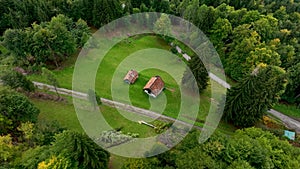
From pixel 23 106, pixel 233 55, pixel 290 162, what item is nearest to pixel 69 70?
pixel 23 106

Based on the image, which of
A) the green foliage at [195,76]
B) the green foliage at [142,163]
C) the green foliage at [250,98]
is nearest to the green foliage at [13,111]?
the green foliage at [142,163]

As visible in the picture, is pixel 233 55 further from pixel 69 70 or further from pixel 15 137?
pixel 15 137

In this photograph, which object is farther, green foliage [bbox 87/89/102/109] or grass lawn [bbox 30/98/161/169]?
green foliage [bbox 87/89/102/109]

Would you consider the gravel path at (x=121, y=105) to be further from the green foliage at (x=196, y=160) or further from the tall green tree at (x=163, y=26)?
the tall green tree at (x=163, y=26)

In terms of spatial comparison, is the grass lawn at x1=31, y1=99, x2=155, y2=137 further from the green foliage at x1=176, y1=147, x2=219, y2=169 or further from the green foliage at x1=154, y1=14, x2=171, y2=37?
the green foliage at x1=154, y1=14, x2=171, y2=37

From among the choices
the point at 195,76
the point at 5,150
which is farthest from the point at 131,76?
the point at 5,150

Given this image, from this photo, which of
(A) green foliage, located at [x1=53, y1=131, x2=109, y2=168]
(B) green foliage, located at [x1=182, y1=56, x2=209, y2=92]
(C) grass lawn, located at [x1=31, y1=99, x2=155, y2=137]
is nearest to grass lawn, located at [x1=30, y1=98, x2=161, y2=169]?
(C) grass lawn, located at [x1=31, y1=99, x2=155, y2=137]

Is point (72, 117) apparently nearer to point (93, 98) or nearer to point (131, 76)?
point (93, 98)
